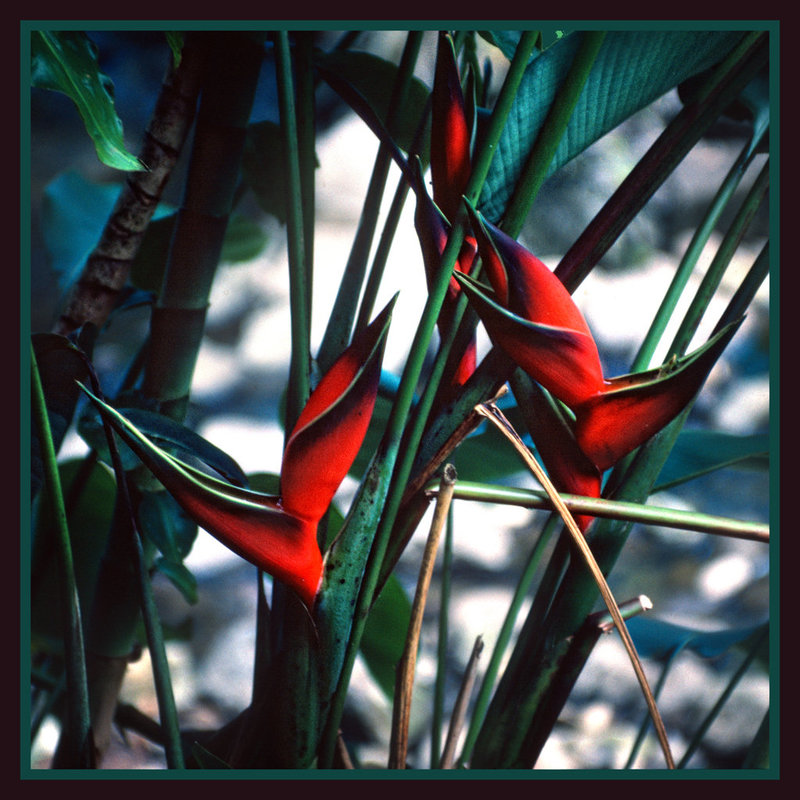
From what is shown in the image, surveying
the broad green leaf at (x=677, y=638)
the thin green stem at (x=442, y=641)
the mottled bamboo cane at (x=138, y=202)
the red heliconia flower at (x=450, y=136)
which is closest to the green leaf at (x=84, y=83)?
the mottled bamboo cane at (x=138, y=202)

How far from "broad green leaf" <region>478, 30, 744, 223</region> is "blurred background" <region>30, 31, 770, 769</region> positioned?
0.14 feet

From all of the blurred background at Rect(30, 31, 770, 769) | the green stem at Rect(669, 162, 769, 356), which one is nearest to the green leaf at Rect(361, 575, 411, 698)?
the blurred background at Rect(30, 31, 770, 769)

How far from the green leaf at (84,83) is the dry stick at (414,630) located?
20cm

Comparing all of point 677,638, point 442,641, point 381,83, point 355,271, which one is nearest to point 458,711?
point 442,641

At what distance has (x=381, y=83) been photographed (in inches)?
16.7

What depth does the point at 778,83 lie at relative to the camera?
15.1 inches

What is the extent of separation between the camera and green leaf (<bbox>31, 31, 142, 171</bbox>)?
30 cm

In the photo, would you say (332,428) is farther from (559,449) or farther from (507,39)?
(507,39)

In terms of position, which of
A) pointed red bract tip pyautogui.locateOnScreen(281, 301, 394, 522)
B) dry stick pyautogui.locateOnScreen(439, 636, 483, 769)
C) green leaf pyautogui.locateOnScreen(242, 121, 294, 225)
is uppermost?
green leaf pyautogui.locateOnScreen(242, 121, 294, 225)

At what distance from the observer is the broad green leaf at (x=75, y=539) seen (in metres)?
0.44

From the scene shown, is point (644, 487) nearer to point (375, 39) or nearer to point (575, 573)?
point (575, 573)

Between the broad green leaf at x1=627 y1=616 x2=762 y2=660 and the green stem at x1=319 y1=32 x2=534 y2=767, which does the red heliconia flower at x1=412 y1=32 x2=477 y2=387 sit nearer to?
the green stem at x1=319 y1=32 x2=534 y2=767

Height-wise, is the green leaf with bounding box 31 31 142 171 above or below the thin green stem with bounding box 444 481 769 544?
above

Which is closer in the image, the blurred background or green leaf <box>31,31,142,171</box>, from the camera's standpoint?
green leaf <box>31,31,142,171</box>
